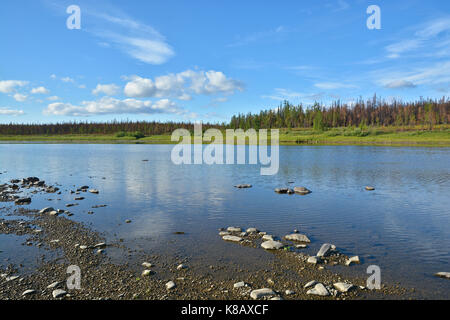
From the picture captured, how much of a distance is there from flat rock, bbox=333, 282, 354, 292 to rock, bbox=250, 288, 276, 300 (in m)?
2.42

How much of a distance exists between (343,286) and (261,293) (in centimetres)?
304

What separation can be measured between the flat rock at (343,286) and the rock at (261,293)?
7.95ft

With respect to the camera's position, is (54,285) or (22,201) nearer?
(54,285)

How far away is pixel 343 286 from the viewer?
10.4 metres

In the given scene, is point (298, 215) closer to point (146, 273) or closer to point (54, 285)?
point (146, 273)

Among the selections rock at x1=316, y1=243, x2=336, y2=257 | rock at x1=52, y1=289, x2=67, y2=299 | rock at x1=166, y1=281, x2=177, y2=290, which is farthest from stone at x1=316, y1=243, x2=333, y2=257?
rock at x1=52, y1=289, x2=67, y2=299

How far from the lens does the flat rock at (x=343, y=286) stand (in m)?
10.2

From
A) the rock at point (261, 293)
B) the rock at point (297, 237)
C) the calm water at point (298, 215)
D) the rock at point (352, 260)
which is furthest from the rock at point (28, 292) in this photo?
the rock at point (352, 260)

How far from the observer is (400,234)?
657 inches

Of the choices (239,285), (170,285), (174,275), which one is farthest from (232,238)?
(170,285)

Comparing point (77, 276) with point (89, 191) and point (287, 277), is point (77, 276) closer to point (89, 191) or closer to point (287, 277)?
point (287, 277)

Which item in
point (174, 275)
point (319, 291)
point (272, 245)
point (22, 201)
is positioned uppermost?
point (22, 201)
